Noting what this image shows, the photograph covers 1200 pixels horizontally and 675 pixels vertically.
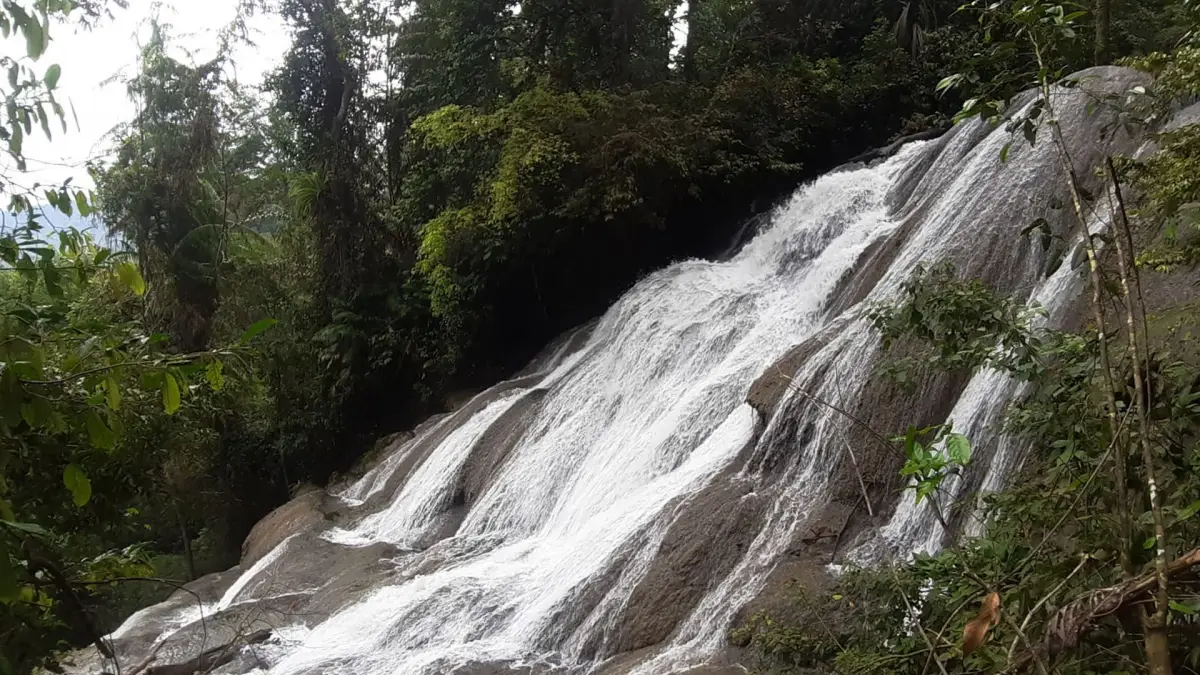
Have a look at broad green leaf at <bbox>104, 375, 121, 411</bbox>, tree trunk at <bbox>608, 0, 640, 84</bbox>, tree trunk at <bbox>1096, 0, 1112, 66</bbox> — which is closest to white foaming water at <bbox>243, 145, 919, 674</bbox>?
tree trunk at <bbox>1096, 0, 1112, 66</bbox>

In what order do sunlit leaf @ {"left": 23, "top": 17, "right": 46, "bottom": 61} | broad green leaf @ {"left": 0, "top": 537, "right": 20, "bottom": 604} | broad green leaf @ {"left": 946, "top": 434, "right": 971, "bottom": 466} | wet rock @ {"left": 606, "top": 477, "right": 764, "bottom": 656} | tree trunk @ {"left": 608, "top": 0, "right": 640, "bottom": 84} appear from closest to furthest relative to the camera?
broad green leaf @ {"left": 0, "top": 537, "right": 20, "bottom": 604} < sunlit leaf @ {"left": 23, "top": 17, "right": 46, "bottom": 61} < broad green leaf @ {"left": 946, "top": 434, "right": 971, "bottom": 466} < wet rock @ {"left": 606, "top": 477, "right": 764, "bottom": 656} < tree trunk @ {"left": 608, "top": 0, "right": 640, "bottom": 84}

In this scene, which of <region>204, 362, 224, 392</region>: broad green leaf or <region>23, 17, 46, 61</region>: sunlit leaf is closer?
<region>23, 17, 46, 61</region>: sunlit leaf

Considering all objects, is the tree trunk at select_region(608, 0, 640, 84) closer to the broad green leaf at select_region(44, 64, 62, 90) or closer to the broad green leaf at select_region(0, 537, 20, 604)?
the broad green leaf at select_region(44, 64, 62, 90)

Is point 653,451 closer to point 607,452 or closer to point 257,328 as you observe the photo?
point 607,452

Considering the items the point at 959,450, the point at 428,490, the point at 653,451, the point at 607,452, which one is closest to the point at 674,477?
the point at 653,451

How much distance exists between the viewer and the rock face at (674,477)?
20.6 feet

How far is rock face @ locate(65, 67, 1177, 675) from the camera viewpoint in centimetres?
627

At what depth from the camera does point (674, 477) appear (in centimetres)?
771

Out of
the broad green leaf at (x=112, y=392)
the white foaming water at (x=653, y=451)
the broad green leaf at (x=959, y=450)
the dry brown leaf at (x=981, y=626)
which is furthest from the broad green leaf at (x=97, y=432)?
the white foaming water at (x=653, y=451)

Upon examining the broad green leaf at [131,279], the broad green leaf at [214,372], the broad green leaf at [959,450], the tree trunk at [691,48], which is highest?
the tree trunk at [691,48]

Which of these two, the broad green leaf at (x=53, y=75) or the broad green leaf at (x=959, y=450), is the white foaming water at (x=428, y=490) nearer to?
the broad green leaf at (x=959, y=450)

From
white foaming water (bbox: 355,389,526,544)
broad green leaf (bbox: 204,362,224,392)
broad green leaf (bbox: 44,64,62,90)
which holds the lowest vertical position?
white foaming water (bbox: 355,389,526,544)

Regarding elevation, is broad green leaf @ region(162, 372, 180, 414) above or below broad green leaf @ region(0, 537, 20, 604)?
above

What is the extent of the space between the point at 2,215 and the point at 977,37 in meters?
13.4
